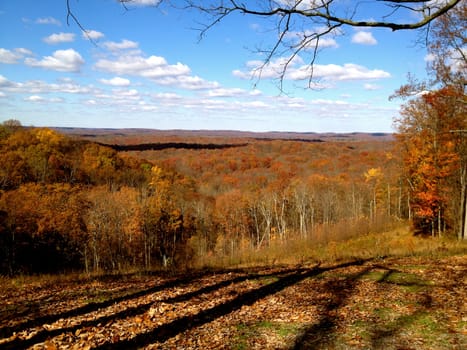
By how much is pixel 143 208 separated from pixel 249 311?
136 ft

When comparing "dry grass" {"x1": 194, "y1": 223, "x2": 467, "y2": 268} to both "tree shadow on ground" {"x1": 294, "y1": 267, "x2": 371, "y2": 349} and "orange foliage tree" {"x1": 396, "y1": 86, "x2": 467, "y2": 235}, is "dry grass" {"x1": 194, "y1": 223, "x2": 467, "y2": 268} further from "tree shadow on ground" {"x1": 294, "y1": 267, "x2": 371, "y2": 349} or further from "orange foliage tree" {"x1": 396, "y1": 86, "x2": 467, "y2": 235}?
"tree shadow on ground" {"x1": 294, "y1": 267, "x2": 371, "y2": 349}

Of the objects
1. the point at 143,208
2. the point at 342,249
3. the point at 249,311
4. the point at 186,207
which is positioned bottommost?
the point at 186,207

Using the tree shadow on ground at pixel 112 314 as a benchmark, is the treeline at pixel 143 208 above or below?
below

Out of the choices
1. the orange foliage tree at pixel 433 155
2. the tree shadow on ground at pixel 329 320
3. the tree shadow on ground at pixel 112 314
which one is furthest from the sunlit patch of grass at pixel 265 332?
the orange foliage tree at pixel 433 155

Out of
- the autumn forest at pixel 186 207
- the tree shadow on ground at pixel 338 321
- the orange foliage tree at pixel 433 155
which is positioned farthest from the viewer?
the autumn forest at pixel 186 207

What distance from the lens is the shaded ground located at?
5.30m

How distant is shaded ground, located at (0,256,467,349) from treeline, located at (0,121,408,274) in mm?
5168

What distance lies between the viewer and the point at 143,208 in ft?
152

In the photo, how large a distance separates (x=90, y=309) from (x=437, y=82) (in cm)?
1246

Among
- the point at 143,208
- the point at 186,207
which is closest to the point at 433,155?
the point at 143,208

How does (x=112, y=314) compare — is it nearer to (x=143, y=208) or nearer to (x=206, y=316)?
(x=206, y=316)

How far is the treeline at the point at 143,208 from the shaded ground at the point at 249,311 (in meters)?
5.17

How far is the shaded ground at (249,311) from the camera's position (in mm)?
5301

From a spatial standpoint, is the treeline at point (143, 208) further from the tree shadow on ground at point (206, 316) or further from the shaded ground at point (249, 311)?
the tree shadow on ground at point (206, 316)
